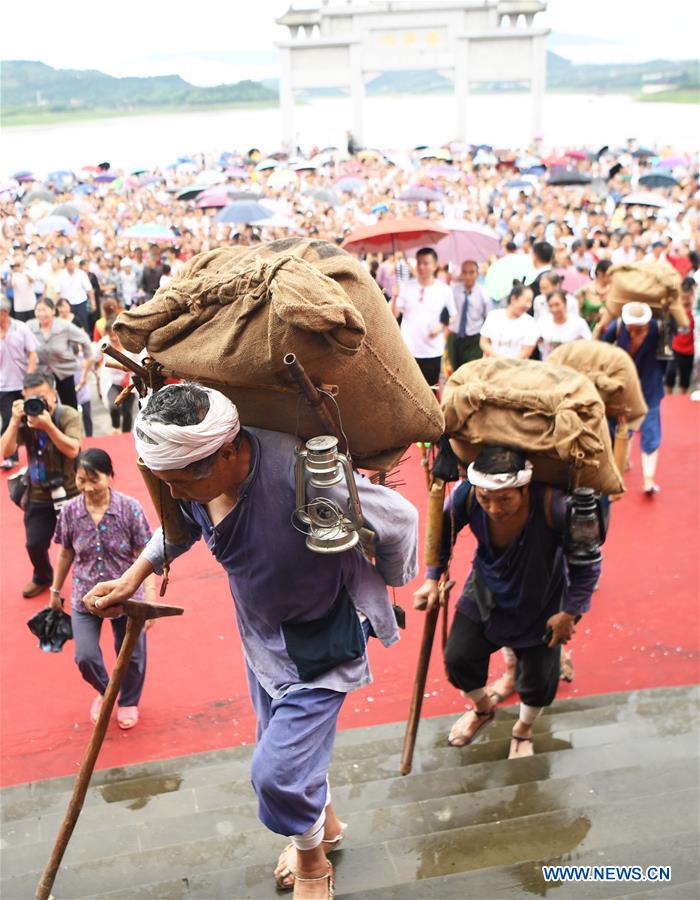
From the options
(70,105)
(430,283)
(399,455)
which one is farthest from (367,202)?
(399,455)

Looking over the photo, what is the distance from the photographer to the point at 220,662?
5.57 m

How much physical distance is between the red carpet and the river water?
10984mm

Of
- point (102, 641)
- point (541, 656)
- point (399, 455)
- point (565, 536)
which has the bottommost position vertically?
point (102, 641)

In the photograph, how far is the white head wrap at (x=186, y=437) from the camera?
258cm

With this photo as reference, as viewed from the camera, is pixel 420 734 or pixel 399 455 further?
pixel 420 734

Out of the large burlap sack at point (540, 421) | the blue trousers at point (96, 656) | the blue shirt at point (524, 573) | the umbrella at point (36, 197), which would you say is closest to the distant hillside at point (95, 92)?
the umbrella at point (36, 197)

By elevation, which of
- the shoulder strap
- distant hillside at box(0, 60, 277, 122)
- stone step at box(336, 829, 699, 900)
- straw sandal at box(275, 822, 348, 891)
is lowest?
straw sandal at box(275, 822, 348, 891)

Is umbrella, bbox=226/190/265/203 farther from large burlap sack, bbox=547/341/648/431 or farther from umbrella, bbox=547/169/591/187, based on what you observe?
large burlap sack, bbox=547/341/648/431

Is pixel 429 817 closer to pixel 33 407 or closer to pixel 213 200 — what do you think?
pixel 33 407

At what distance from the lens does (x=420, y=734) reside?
4695mm

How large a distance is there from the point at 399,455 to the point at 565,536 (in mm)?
1148

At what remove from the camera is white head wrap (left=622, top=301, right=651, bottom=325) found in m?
6.68

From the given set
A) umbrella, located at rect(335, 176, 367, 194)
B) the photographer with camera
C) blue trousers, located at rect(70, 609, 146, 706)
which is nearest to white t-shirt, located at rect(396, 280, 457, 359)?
the photographer with camera

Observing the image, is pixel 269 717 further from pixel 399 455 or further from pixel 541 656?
pixel 541 656
